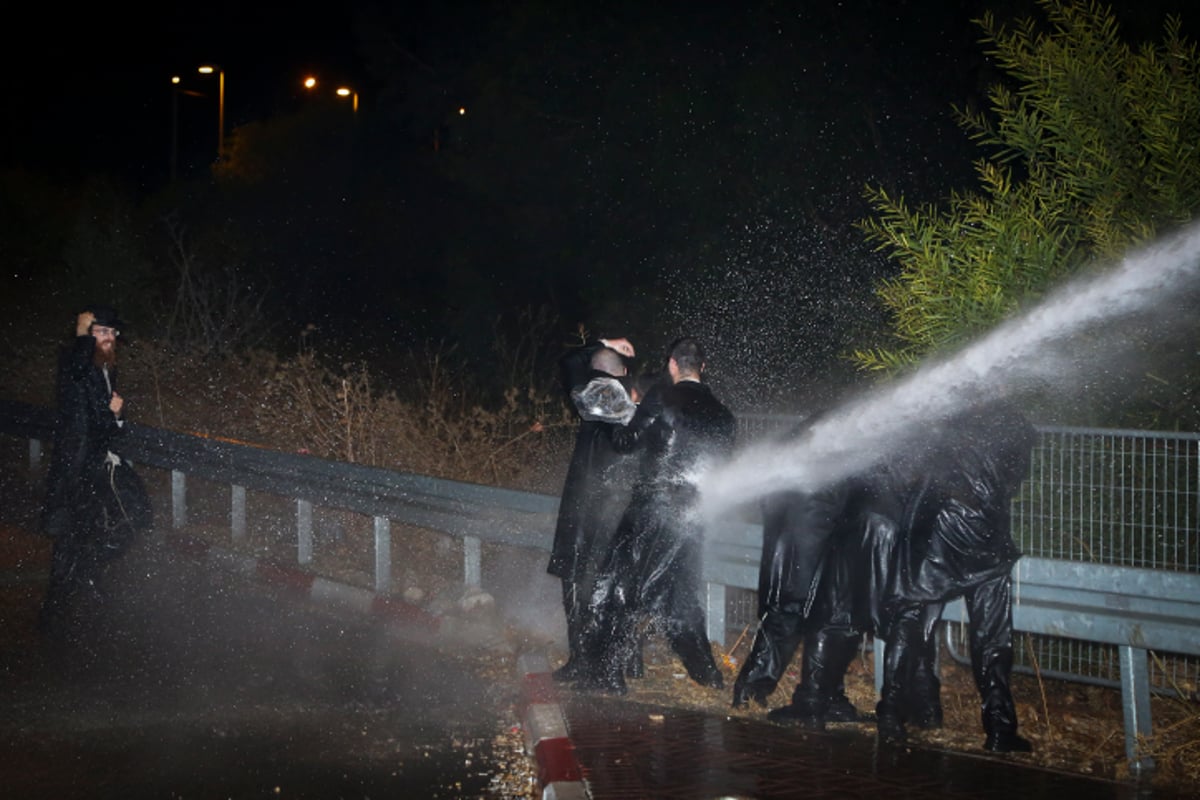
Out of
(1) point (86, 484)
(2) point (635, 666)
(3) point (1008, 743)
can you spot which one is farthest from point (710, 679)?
(1) point (86, 484)

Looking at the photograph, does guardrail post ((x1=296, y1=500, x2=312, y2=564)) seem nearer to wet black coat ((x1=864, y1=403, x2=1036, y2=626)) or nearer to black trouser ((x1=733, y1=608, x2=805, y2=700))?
black trouser ((x1=733, y1=608, x2=805, y2=700))

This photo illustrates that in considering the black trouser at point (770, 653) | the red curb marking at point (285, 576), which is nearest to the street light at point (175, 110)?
the red curb marking at point (285, 576)

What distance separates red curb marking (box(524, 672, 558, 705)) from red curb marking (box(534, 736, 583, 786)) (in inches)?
25.7

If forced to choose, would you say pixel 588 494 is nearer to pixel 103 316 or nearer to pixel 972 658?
pixel 972 658

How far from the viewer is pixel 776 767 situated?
6.01m

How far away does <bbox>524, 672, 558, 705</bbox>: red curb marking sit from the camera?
22.5 ft

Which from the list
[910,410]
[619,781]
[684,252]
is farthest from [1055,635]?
[684,252]

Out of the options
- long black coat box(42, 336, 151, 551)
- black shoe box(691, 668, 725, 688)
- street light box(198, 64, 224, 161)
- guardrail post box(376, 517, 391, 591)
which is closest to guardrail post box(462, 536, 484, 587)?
guardrail post box(376, 517, 391, 591)

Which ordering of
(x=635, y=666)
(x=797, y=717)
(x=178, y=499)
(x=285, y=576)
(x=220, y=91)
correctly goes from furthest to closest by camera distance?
(x=220, y=91)
(x=178, y=499)
(x=285, y=576)
(x=635, y=666)
(x=797, y=717)

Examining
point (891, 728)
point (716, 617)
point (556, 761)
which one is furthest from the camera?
point (716, 617)

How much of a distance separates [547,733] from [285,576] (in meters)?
4.73

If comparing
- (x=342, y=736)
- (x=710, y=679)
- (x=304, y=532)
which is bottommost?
(x=342, y=736)

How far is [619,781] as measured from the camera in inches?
225

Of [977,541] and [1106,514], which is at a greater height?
[1106,514]
